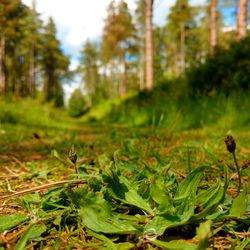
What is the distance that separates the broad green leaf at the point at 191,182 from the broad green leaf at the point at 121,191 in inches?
4.1

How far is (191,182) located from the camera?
3.01 ft

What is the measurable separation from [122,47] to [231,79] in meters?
36.1

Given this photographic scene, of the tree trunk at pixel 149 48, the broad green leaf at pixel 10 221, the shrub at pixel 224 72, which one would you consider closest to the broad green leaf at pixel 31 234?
the broad green leaf at pixel 10 221

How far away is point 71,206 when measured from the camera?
923 mm

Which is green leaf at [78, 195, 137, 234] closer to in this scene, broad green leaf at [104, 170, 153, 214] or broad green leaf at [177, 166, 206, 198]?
broad green leaf at [104, 170, 153, 214]

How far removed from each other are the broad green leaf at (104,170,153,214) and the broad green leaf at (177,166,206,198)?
10 centimetres

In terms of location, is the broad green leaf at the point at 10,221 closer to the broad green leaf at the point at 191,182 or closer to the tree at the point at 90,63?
the broad green leaf at the point at 191,182

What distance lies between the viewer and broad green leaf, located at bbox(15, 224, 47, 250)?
74cm

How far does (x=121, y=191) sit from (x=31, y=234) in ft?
0.85

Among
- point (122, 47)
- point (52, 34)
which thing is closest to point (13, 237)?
point (122, 47)

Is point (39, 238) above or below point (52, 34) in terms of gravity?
below

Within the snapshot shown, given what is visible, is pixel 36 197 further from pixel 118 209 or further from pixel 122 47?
pixel 122 47

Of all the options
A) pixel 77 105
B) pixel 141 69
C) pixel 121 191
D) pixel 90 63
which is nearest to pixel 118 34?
pixel 141 69

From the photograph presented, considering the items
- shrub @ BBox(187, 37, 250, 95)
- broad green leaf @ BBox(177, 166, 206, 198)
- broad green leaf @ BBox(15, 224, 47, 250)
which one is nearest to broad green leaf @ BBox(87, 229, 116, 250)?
broad green leaf @ BBox(15, 224, 47, 250)
